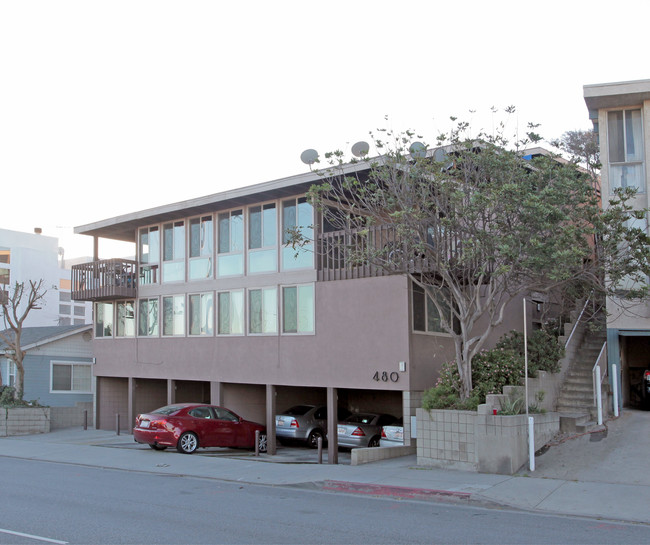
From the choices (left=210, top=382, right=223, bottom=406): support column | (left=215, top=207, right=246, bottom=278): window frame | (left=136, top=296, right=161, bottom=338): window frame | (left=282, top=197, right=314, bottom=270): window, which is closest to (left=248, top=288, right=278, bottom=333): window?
(left=215, top=207, right=246, bottom=278): window frame

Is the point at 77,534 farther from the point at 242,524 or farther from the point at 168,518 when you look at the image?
the point at 242,524

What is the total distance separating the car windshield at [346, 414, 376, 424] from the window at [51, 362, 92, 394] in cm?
1532

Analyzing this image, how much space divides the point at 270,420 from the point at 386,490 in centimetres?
859

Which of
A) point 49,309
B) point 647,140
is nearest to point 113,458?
point 647,140

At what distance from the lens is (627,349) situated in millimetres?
20047

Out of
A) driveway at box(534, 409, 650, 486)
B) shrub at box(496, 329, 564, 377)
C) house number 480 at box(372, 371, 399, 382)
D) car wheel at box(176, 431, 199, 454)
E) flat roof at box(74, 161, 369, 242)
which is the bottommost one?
car wheel at box(176, 431, 199, 454)

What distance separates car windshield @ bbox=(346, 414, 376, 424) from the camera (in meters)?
19.8

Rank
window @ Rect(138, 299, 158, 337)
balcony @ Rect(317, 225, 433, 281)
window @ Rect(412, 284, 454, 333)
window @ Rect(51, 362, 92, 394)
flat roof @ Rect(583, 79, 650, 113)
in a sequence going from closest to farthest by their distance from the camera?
balcony @ Rect(317, 225, 433, 281) < flat roof @ Rect(583, 79, 650, 113) < window @ Rect(412, 284, 454, 333) < window @ Rect(138, 299, 158, 337) < window @ Rect(51, 362, 92, 394)

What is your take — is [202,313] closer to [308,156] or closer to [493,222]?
[308,156]

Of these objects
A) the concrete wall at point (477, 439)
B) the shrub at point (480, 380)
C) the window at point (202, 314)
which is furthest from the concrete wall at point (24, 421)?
the concrete wall at point (477, 439)

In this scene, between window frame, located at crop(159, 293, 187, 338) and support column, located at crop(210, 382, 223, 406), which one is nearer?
support column, located at crop(210, 382, 223, 406)

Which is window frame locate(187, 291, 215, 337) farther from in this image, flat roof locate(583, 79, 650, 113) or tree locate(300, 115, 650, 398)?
flat roof locate(583, 79, 650, 113)

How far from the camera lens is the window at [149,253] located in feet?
80.4

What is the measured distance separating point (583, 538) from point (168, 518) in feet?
17.7
